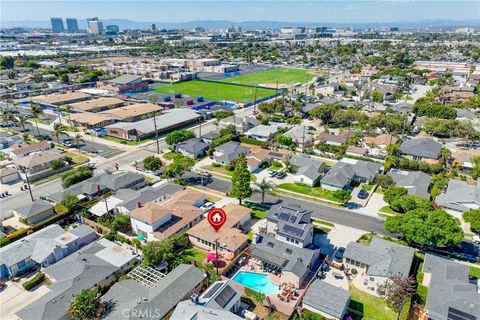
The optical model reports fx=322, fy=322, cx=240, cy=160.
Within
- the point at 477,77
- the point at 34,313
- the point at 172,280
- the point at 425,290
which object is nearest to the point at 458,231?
the point at 425,290

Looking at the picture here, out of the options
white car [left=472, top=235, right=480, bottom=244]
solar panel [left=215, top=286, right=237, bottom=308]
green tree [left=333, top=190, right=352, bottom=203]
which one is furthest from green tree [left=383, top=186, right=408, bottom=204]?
solar panel [left=215, top=286, right=237, bottom=308]

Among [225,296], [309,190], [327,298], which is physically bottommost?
[309,190]

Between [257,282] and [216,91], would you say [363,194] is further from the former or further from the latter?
[216,91]

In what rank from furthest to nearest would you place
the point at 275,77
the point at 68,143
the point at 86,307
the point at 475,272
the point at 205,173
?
1. the point at 275,77
2. the point at 68,143
3. the point at 205,173
4. the point at 475,272
5. the point at 86,307

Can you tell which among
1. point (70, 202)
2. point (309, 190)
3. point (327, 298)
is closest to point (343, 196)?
point (309, 190)

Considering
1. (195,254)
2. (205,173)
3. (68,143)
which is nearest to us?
(195,254)

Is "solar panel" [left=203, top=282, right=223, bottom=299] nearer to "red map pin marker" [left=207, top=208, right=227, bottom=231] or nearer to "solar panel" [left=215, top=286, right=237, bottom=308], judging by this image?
"solar panel" [left=215, top=286, right=237, bottom=308]

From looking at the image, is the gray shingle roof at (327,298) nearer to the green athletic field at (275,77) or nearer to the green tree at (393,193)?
the green tree at (393,193)
